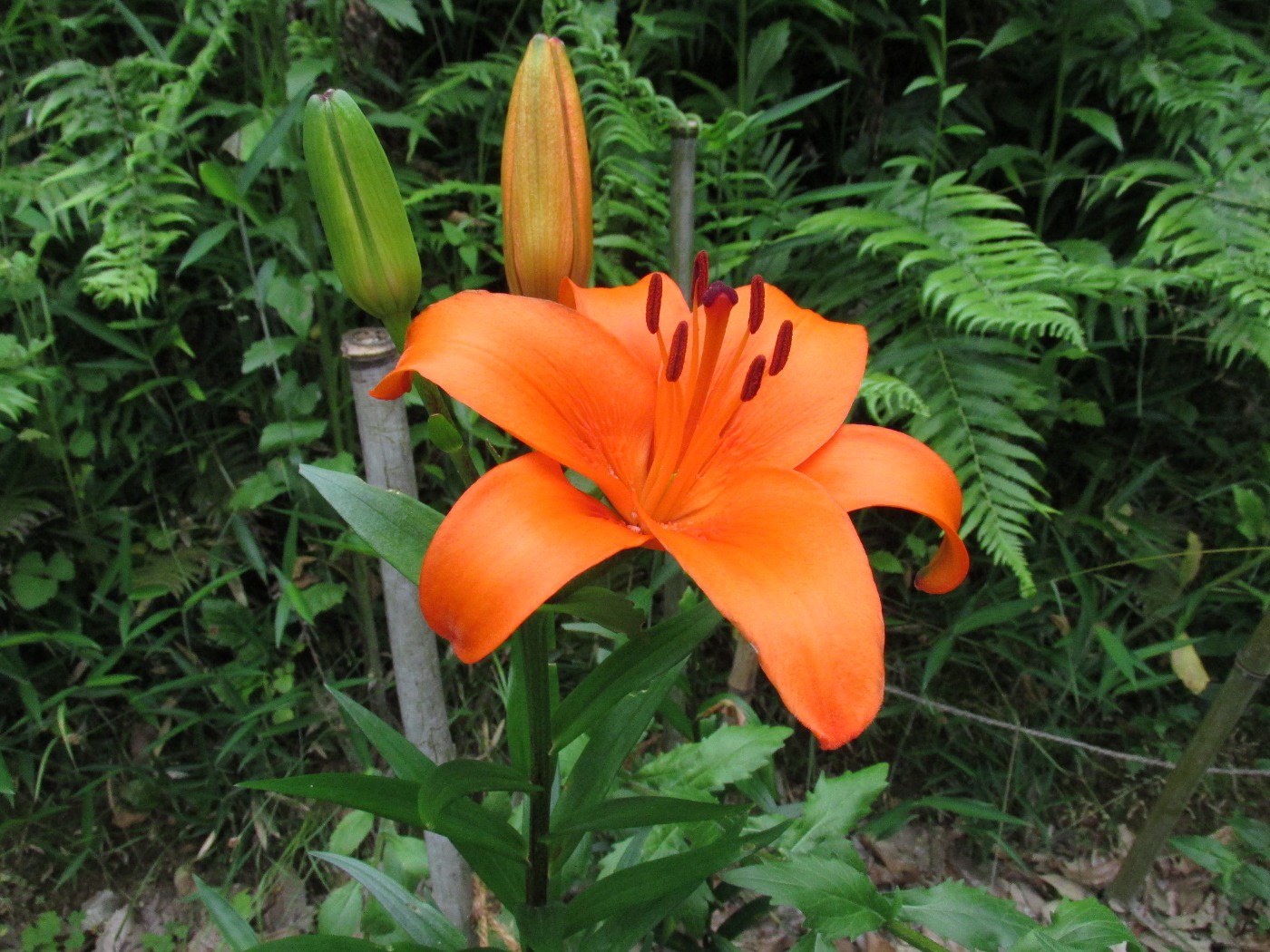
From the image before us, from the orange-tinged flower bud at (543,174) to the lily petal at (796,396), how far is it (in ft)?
0.51

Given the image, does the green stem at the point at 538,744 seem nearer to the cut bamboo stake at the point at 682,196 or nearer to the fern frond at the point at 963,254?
the cut bamboo stake at the point at 682,196

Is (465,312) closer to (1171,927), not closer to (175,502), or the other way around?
(175,502)

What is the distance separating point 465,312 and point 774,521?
0.74 ft

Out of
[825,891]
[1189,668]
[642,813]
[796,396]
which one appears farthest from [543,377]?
Result: [1189,668]

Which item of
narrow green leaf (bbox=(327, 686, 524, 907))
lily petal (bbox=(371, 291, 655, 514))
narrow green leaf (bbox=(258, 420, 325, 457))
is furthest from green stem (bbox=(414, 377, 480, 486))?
narrow green leaf (bbox=(258, 420, 325, 457))

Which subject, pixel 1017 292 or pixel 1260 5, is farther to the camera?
pixel 1260 5

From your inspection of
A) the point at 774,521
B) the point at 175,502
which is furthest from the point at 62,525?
the point at 774,521

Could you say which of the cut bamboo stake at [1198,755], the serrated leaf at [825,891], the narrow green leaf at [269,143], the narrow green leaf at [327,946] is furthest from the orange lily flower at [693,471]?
the cut bamboo stake at [1198,755]

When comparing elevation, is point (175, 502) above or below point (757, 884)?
below

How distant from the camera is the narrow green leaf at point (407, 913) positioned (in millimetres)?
905

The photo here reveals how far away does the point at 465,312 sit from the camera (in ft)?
1.78

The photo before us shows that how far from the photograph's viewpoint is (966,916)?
0.83m

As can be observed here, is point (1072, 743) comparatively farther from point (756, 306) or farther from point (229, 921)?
point (229, 921)

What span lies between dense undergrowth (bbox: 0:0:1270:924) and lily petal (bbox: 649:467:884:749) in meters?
0.71
